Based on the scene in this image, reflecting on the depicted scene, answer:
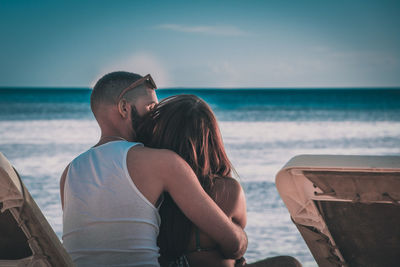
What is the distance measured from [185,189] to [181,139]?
1.11ft

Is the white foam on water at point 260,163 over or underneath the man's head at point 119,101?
underneath

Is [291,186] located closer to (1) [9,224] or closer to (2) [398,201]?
(2) [398,201]

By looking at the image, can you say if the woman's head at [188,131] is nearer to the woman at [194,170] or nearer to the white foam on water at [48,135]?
the woman at [194,170]

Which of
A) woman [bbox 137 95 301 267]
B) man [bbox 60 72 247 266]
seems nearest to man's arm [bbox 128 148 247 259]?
man [bbox 60 72 247 266]

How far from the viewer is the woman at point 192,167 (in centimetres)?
222

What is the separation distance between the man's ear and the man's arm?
0.38 m

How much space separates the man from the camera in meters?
1.98

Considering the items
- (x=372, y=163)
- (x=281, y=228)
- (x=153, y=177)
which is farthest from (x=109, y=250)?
(x=281, y=228)

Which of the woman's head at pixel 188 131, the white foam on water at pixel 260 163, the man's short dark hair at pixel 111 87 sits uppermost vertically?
the man's short dark hair at pixel 111 87

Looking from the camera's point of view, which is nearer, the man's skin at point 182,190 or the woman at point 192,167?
the man's skin at point 182,190

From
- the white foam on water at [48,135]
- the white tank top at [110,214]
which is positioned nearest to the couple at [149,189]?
the white tank top at [110,214]

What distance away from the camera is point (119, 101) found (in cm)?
235

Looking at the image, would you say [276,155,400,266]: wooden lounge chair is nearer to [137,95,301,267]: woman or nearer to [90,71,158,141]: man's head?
[137,95,301,267]: woman

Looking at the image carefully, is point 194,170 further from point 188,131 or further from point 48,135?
point 48,135
